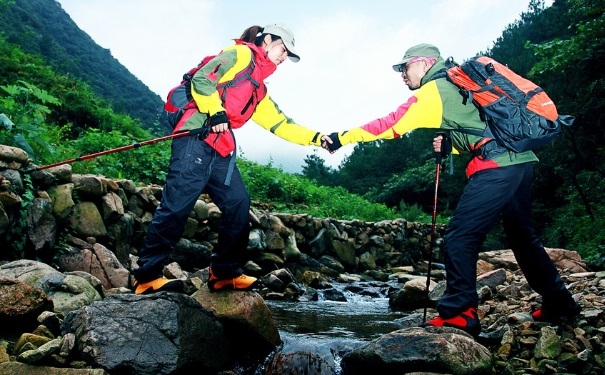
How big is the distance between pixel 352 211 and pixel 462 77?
41.9 ft

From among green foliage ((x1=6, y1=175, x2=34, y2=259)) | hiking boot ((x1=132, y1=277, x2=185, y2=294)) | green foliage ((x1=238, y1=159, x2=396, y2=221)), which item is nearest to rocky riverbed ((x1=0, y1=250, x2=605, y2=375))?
hiking boot ((x1=132, y1=277, x2=185, y2=294))

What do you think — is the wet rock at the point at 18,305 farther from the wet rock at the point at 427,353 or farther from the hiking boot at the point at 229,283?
the wet rock at the point at 427,353

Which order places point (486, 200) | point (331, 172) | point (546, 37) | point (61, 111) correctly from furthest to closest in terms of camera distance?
point (331, 172)
point (546, 37)
point (61, 111)
point (486, 200)

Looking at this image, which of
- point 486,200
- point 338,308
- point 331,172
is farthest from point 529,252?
point 331,172

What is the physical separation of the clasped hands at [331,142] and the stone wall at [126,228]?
2.83 m

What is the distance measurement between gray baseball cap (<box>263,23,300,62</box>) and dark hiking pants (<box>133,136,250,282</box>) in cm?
105

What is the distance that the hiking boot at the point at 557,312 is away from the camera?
370 cm

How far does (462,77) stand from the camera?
346 cm

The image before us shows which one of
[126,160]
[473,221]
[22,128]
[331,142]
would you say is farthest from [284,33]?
[126,160]

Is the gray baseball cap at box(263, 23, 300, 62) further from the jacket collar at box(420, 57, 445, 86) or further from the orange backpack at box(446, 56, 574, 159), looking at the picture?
the orange backpack at box(446, 56, 574, 159)

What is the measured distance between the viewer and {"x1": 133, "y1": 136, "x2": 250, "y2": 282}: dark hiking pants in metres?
3.39

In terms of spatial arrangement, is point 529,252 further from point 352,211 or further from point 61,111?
point 61,111

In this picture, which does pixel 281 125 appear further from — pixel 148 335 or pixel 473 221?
pixel 148 335

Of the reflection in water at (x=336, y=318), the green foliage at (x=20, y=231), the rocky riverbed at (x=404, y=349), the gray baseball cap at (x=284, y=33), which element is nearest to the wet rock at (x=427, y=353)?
the rocky riverbed at (x=404, y=349)
